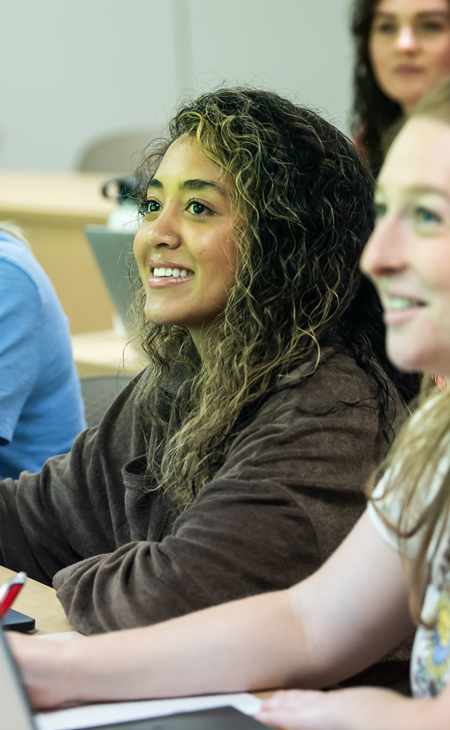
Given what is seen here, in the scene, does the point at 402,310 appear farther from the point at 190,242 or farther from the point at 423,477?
the point at 190,242

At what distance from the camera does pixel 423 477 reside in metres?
0.71

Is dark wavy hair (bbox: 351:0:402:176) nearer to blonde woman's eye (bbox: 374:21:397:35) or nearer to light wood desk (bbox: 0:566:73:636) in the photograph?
blonde woman's eye (bbox: 374:21:397:35)

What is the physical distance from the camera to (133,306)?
1.35 m

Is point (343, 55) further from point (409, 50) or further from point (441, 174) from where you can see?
point (441, 174)

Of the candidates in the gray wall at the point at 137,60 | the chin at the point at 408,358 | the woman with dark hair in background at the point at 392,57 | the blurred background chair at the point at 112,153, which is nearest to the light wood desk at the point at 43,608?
the chin at the point at 408,358

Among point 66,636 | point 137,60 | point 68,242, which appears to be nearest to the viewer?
point 66,636

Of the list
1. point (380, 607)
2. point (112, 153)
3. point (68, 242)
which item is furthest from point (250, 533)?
point (112, 153)

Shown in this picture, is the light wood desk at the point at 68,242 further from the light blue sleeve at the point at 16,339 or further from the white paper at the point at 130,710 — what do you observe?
the white paper at the point at 130,710

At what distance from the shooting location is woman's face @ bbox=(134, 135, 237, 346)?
1104 mm

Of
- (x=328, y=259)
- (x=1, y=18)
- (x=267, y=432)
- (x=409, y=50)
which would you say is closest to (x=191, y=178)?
(x=328, y=259)

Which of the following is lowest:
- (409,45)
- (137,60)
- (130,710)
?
(137,60)

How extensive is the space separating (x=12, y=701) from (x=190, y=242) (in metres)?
0.67

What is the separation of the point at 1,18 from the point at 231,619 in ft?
16.0

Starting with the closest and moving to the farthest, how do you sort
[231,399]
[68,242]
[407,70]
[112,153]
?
[231,399], [407,70], [68,242], [112,153]
